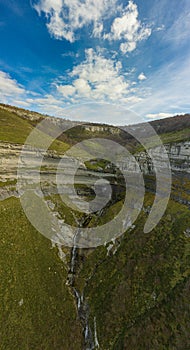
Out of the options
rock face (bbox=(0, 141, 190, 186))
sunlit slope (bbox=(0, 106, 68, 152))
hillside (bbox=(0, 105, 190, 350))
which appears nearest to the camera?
hillside (bbox=(0, 105, 190, 350))

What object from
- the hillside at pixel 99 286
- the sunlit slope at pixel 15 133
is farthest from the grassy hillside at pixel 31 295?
the sunlit slope at pixel 15 133

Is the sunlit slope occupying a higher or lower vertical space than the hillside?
higher

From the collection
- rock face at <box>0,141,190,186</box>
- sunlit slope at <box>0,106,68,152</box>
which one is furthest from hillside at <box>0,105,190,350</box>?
sunlit slope at <box>0,106,68,152</box>

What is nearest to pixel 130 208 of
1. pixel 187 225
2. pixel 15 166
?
pixel 187 225

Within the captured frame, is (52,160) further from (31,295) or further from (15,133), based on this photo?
(31,295)

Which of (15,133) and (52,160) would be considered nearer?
(52,160)

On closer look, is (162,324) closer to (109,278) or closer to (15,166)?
(109,278)

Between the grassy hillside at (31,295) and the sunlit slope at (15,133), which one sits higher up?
the sunlit slope at (15,133)

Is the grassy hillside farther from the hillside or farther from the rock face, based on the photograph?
the rock face

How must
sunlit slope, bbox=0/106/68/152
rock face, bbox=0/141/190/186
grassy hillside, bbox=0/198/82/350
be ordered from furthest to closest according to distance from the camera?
sunlit slope, bbox=0/106/68/152
rock face, bbox=0/141/190/186
grassy hillside, bbox=0/198/82/350

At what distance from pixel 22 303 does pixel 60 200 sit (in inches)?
757

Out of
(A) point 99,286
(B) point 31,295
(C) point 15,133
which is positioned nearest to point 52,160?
(C) point 15,133

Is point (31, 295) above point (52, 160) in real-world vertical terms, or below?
below

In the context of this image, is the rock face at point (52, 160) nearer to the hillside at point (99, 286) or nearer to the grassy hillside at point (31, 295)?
the hillside at point (99, 286)
